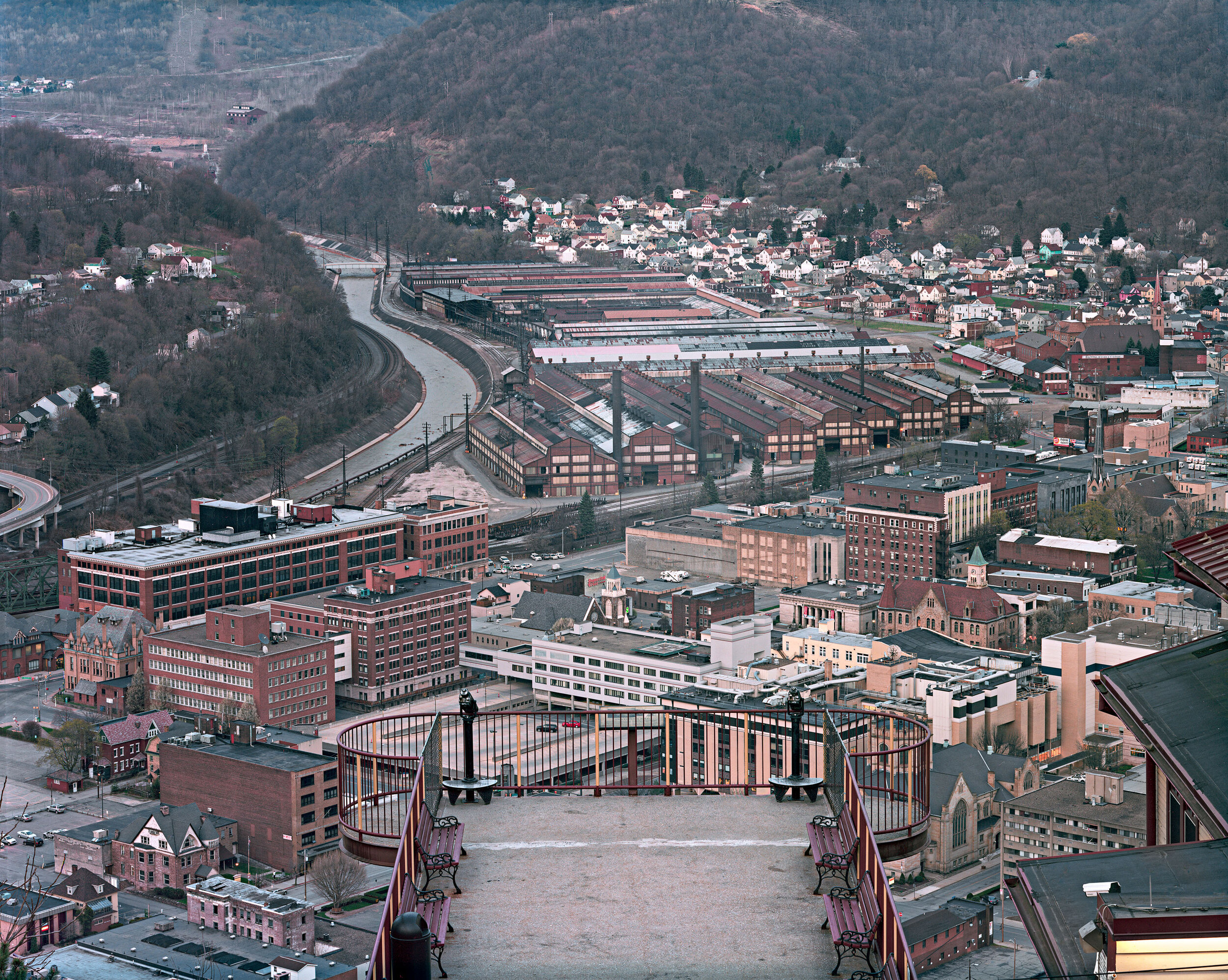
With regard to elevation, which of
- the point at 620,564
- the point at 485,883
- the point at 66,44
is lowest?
the point at 620,564

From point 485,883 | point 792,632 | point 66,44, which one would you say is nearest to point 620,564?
point 792,632

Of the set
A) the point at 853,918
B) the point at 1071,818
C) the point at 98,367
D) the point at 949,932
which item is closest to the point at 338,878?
the point at 949,932

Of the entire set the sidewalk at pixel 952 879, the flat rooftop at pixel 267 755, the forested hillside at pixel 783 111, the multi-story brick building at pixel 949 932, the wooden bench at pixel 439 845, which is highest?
the forested hillside at pixel 783 111

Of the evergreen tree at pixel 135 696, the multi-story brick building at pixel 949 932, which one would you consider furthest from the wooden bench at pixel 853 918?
the evergreen tree at pixel 135 696

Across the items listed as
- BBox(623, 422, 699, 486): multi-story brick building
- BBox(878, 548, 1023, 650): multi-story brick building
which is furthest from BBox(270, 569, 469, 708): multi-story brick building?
BBox(623, 422, 699, 486): multi-story brick building

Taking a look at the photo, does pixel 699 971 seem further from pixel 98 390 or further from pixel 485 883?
pixel 98 390

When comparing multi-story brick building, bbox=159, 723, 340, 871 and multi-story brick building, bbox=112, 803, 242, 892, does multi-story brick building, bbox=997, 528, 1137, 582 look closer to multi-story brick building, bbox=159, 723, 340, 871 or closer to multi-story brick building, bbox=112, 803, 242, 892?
multi-story brick building, bbox=159, 723, 340, 871

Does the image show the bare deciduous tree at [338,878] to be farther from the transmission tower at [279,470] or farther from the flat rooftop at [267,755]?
the transmission tower at [279,470]
